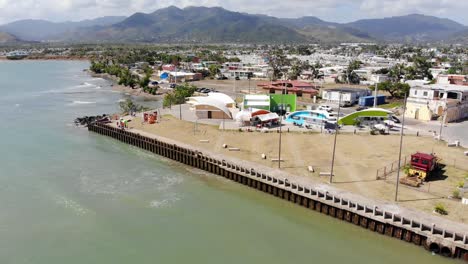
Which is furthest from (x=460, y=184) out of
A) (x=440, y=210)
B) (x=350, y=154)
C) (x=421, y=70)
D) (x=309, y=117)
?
(x=421, y=70)

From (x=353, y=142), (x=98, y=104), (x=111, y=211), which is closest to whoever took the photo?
(x=111, y=211)

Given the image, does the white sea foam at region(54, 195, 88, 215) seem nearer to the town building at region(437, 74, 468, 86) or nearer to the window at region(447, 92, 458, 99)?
the window at region(447, 92, 458, 99)

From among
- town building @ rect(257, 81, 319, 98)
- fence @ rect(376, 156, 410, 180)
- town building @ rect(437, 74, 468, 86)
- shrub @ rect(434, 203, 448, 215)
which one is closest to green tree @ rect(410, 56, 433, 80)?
town building @ rect(437, 74, 468, 86)

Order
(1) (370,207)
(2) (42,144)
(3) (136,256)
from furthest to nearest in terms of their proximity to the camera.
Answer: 1. (2) (42,144)
2. (1) (370,207)
3. (3) (136,256)

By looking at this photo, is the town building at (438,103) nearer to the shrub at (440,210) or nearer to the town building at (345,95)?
the town building at (345,95)

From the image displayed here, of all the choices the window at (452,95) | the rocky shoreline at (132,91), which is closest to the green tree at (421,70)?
the window at (452,95)

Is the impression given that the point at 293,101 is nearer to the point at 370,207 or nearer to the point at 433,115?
the point at 433,115

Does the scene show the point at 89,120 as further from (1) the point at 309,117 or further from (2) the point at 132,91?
(2) the point at 132,91

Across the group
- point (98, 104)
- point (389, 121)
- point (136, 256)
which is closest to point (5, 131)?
point (98, 104)
